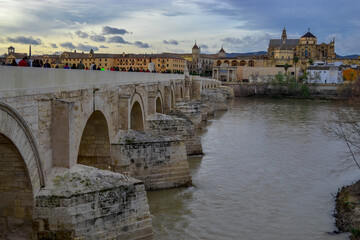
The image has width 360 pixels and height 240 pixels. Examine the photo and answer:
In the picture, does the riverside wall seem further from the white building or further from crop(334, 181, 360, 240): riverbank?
crop(334, 181, 360, 240): riverbank

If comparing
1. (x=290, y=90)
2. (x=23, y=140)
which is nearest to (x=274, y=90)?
(x=290, y=90)

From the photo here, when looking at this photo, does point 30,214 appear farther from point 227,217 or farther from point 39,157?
point 227,217

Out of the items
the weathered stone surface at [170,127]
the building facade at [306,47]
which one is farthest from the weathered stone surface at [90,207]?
the building facade at [306,47]

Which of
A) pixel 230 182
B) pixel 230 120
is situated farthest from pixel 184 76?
pixel 230 182

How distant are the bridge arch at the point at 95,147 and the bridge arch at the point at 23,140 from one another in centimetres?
438

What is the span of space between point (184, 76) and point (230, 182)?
20441 mm

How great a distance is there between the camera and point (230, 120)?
33719mm

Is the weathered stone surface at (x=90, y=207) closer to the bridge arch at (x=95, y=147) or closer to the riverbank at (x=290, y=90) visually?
the bridge arch at (x=95, y=147)

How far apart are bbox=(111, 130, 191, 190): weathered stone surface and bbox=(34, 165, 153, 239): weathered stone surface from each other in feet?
11.6

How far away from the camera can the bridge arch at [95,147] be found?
1197 cm

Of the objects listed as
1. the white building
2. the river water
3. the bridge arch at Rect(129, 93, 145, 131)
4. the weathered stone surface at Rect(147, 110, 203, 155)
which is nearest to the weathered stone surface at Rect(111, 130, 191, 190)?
the river water

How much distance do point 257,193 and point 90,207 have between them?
23.2 ft

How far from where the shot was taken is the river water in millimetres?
10562

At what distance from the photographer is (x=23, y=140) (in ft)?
22.7
